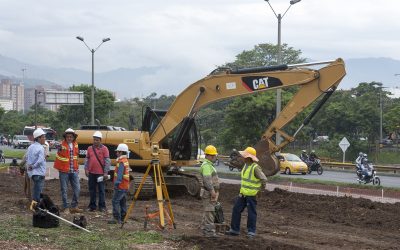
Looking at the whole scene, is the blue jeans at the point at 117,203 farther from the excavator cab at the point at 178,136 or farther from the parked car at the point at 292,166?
the parked car at the point at 292,166

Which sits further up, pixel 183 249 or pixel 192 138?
pixel 192 138

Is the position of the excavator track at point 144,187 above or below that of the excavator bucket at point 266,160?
below

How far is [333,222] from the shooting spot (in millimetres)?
14492

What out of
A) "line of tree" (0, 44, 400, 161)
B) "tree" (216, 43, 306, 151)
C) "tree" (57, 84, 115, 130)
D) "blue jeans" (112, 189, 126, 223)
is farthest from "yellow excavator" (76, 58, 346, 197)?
"tree" (57, 84, 115, 130)

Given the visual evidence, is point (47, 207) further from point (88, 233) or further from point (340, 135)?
point (340, 135)

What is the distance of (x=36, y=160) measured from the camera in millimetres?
12758

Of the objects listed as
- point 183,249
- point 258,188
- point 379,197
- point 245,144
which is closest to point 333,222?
point 258,188

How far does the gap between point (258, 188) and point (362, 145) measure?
45.7 m

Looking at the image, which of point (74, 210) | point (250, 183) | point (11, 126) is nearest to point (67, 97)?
point (11, 126)

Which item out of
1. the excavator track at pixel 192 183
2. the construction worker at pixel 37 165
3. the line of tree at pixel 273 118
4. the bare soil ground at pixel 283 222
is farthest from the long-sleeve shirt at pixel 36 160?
the line of tree at pixel 273 118

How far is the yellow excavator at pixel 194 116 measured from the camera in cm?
1716

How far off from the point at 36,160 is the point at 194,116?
6549 millimetres

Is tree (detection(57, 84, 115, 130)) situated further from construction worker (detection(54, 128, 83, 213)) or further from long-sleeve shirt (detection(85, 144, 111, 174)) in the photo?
construction worker (detection(54, 128, 83, 213))

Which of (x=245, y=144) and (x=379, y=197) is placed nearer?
(x=379, y=197)
